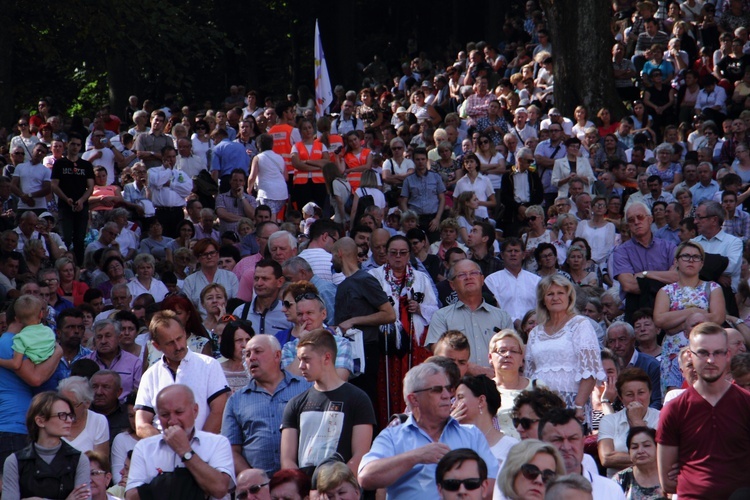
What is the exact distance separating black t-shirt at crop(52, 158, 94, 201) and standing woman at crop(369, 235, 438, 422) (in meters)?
7.22

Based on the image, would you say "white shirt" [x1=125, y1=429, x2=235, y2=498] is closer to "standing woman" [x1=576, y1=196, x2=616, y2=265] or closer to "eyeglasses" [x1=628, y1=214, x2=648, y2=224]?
"eyeglasses" [x1=628, y1=214, x2=648, y2=224]

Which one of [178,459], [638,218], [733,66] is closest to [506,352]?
[178,459]

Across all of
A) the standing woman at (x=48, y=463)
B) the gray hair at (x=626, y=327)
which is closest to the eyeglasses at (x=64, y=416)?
the standing woman at (x=48, y=463)

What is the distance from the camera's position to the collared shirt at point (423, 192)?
17.7 m

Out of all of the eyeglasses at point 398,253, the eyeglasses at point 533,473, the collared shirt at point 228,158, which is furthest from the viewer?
the collared shirt at point 228,158

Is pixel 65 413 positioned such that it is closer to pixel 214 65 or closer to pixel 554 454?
pixel 554 454

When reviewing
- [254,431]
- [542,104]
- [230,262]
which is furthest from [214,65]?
[254,431]

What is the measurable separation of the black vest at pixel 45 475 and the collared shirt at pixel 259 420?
0.97 meters

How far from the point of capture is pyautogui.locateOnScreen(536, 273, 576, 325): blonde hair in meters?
9.31

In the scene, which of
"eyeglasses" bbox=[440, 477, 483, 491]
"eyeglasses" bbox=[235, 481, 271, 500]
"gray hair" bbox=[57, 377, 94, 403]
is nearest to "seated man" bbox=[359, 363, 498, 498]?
"eyeglasses" bbox=[440, 477, 483, 491]

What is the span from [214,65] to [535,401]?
94.5 ft

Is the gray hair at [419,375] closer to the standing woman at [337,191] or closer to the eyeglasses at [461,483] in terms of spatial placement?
the eyeglasses at [461,483]

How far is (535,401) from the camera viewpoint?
7.66 meters

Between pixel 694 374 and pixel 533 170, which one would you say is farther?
pixel 533 170
